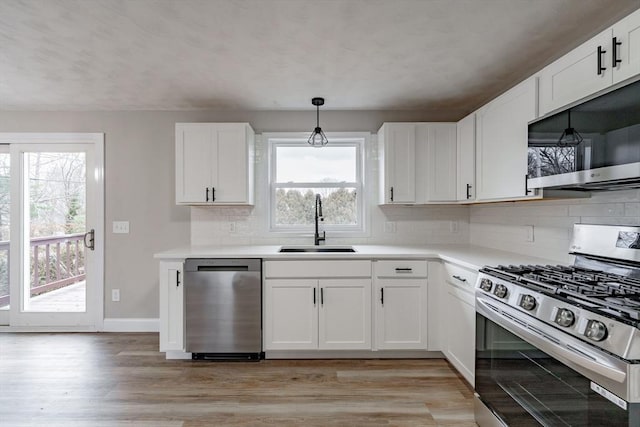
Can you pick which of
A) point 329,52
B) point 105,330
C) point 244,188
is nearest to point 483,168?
point 329,52

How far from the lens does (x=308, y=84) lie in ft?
9.41

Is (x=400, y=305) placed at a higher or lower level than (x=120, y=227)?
lower

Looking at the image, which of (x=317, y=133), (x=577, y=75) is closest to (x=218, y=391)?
(x=317, y=133)

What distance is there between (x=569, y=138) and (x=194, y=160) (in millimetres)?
2833

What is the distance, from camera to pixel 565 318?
133 centimetres

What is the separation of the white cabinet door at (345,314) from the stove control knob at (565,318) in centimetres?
159

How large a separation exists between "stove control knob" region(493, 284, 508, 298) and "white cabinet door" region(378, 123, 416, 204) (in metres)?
1.56

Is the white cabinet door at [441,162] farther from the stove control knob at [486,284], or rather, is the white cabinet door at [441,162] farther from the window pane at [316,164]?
the stove control knob at [486,284]

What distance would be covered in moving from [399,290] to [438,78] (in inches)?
69.0

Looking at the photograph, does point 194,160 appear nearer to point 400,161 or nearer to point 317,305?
point 317,305

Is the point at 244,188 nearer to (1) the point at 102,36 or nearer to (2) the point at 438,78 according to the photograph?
(1) the point at 102,36

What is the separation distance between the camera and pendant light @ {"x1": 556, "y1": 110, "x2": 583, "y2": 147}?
5.51ft

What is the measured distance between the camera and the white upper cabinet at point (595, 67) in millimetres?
1439

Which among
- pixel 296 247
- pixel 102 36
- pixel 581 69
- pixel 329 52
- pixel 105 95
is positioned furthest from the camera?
pixel 296 247
